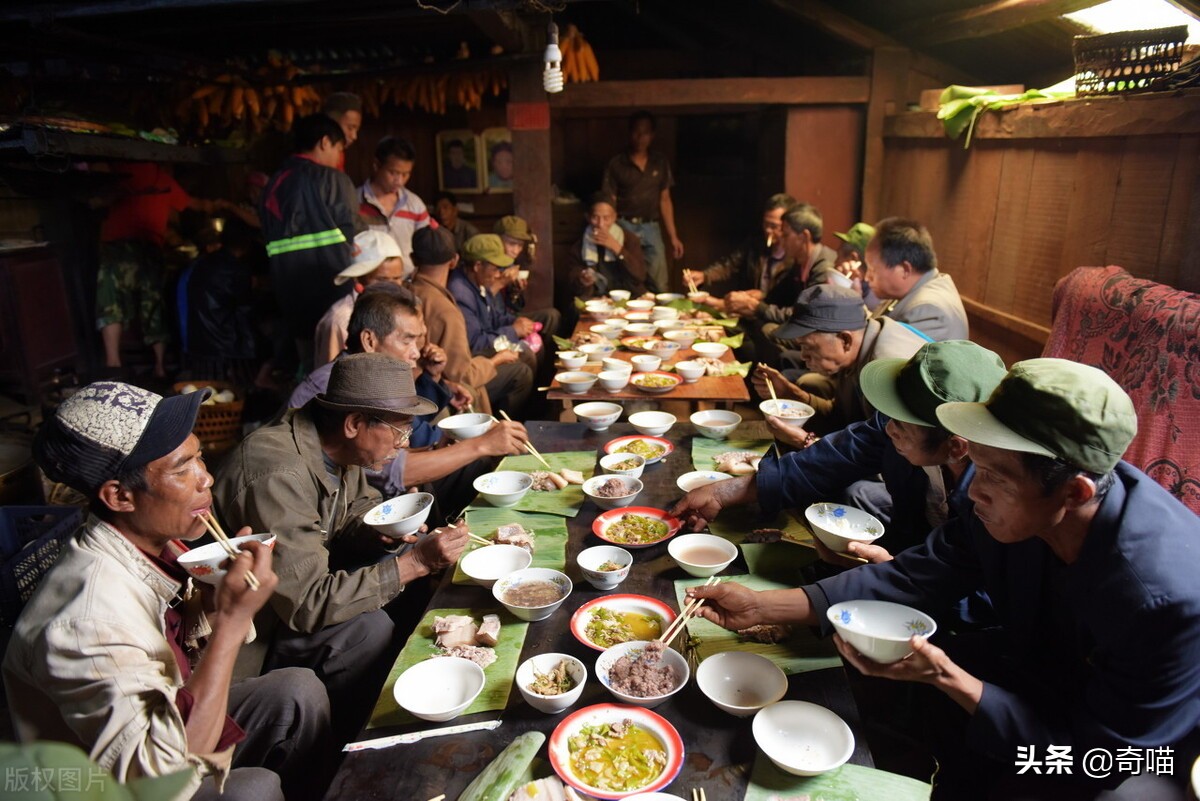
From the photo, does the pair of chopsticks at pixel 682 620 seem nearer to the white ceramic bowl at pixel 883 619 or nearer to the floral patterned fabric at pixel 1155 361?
the white ceramic bowl at pixel 883 619

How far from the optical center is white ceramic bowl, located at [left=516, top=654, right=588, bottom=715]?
6.62 feet

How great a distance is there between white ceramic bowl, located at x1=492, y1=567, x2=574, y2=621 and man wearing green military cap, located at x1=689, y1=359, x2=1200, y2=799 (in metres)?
0.51

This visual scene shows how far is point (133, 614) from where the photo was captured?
203 centimetres

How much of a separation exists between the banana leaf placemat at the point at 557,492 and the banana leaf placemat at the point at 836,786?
1599 millimetres

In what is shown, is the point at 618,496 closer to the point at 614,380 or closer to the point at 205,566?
the point at 205,566

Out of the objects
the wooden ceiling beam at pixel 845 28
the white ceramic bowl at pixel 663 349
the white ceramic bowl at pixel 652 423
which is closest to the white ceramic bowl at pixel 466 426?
the white ceramic bowl at pixel 652 423

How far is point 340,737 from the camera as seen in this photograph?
2883 millimetres

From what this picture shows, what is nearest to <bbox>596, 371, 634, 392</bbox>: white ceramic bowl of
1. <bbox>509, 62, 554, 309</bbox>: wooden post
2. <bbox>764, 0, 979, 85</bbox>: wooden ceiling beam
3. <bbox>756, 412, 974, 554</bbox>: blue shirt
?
<bbox>756, 412, 974, 554</bbox>: blue shirt

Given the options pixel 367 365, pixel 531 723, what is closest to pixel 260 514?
pixel 367 365

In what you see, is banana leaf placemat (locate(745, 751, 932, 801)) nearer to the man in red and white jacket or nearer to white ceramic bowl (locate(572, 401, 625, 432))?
white ceramic bowl (locate(572, 401, 625, 432))

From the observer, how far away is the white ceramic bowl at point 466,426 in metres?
4.24

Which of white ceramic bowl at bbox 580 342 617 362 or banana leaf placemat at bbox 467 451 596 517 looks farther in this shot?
white ceramic bowl at bbox 580 342 617 362

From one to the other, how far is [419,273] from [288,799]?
3.79m

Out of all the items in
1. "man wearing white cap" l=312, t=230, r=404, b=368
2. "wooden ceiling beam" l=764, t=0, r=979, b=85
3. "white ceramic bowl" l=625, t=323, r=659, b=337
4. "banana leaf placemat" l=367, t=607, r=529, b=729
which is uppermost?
"wooden ceiling beam" l=764, t=0, r=979, b=85
